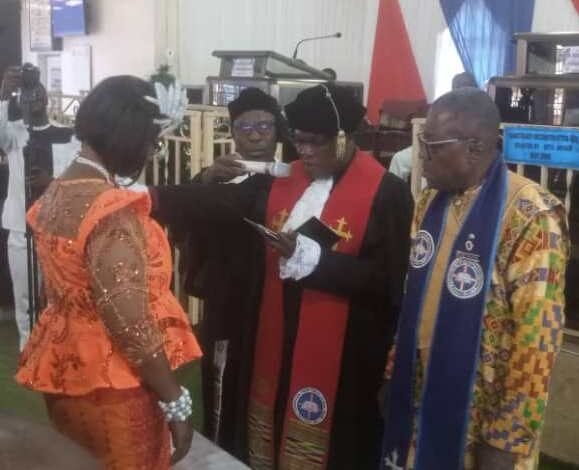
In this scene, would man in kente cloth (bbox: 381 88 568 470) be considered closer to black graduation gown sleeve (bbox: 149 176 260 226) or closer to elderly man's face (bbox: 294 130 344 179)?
elderly man's face (bbox: 294 130 344 179)

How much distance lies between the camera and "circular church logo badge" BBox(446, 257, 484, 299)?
1.68m


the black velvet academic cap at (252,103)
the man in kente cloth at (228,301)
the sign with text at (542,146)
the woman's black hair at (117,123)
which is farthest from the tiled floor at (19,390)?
the woman's black hair at (117,123)

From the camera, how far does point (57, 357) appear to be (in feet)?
5.15

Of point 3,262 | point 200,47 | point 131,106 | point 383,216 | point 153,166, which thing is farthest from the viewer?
point 200,47

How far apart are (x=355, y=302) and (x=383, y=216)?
261 millimetres

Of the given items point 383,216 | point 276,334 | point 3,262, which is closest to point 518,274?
point 383,216

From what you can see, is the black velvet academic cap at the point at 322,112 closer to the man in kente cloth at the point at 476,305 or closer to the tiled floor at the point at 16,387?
the man in kente cloth at the point at 476,305

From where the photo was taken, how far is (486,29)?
7500 millimetres

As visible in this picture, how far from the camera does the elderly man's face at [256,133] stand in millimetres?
2707

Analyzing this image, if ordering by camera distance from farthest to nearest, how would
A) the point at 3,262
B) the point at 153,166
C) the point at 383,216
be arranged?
the point at 3,262 → the point at 153,166 → the point at 383,216

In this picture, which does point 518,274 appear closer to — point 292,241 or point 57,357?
point 292,241

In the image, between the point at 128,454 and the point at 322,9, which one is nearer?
the point at 128,454

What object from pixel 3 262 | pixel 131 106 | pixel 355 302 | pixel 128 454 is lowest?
pixel 3 262

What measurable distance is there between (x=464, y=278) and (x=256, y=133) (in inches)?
48.4
